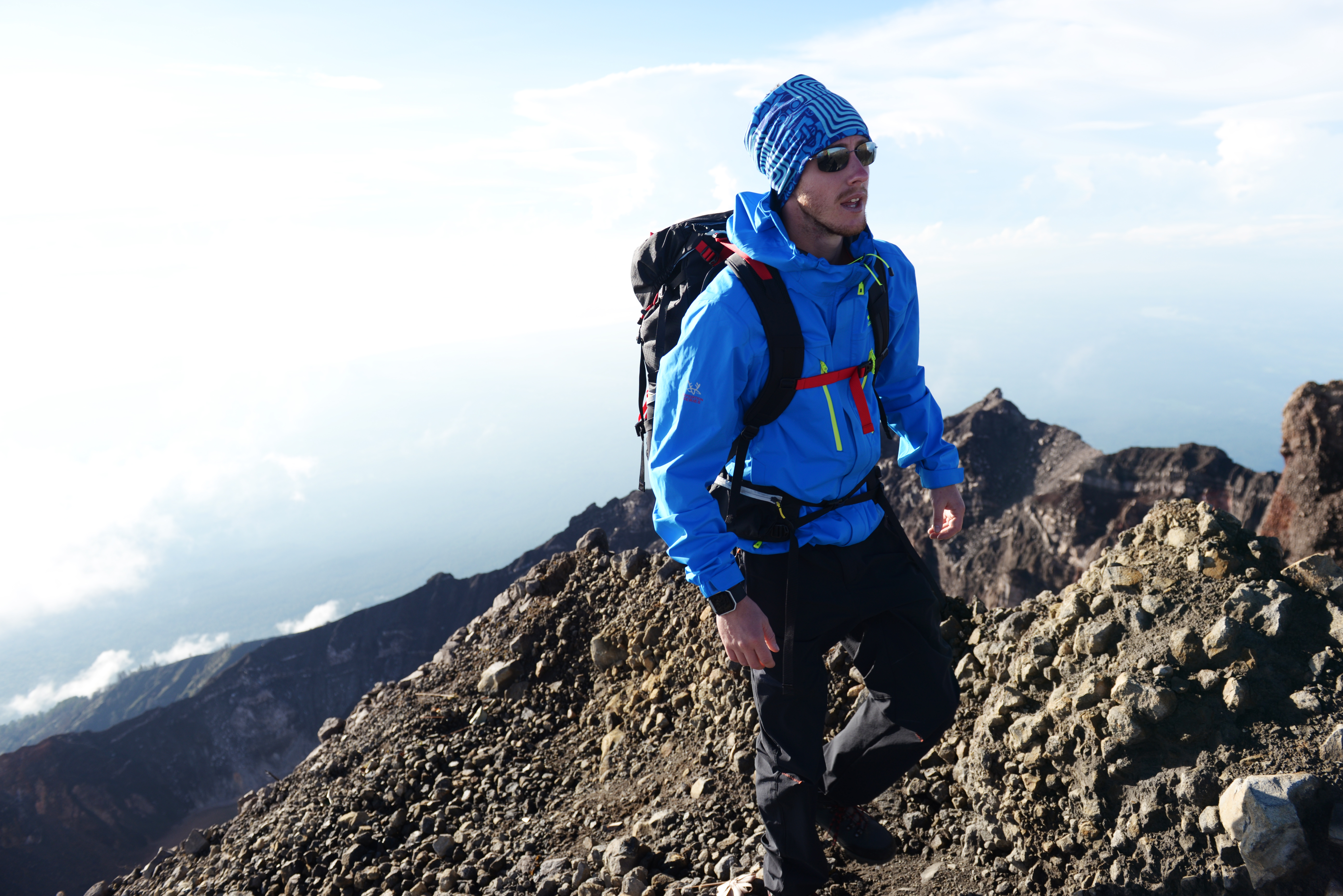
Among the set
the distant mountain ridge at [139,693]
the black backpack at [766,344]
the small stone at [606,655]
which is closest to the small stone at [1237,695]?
the black backpack at [766,344]

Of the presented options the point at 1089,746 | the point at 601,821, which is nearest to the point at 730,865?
the point at 601,821

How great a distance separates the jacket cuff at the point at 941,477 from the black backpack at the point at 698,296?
352mm

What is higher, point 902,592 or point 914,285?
point 914,285

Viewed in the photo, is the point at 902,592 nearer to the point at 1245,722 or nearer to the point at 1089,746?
the point at 1089,746

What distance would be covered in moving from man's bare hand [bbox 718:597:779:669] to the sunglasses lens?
184 centimetres

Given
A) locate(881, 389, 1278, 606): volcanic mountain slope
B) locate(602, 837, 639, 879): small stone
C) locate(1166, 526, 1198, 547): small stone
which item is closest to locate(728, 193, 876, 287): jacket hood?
locate(1166, 526, 1198, 547): small stone

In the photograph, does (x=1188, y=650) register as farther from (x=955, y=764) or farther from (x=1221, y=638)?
(x=955, y=764)

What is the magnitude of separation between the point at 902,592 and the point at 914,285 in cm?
157

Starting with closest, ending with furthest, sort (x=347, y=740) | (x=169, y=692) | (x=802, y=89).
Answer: (x=802, y=89)
(x=347, y=740)
(x=169, y=692)

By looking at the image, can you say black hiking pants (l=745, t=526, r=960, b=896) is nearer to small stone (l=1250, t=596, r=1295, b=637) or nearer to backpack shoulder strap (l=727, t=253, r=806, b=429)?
backpack shoulder strap (l=727, t=253, r=806, b=429)

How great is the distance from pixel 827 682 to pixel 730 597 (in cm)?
97

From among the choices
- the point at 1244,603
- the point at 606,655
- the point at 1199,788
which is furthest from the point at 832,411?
the point at 606,655

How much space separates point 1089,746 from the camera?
12.3ft

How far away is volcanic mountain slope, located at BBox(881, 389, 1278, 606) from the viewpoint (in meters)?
34.9
